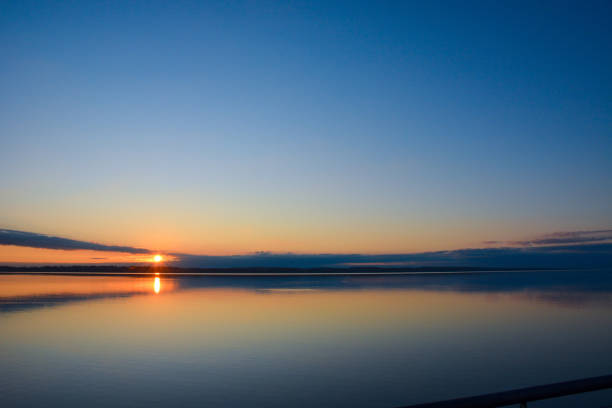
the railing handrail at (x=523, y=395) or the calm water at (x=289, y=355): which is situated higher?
the railing handrail at (x=523, y=395)

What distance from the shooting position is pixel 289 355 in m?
12.4

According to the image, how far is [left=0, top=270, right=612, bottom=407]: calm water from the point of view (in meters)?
8.96

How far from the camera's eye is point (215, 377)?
10.1 m

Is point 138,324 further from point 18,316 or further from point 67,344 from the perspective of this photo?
point 18,316

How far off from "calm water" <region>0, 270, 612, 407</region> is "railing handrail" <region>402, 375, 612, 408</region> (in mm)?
4857

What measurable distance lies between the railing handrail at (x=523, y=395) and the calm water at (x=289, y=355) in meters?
4.86

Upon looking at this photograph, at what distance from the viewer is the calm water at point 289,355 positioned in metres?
8.96

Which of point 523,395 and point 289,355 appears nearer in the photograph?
point 523,395

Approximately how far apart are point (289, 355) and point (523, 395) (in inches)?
363

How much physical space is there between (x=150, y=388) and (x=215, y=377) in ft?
4.60

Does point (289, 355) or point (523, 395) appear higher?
point (523, 395)

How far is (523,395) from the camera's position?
3721 millimetres

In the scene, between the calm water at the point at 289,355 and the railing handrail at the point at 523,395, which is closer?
the railing handrail at the point at 523,395

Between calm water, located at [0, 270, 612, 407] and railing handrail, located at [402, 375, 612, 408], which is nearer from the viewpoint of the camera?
railing handrail, located at [402, 375, 612, 408]
